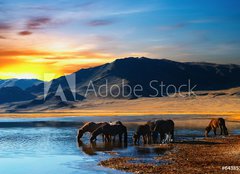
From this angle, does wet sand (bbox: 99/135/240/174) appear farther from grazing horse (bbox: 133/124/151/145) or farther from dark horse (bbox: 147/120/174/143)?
dark horse (bbox: 147/120/174/143)

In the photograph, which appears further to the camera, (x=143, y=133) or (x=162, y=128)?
(x=162, y=128)

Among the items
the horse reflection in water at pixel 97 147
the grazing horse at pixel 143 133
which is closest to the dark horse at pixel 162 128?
the grazing horse at pixel 143 133

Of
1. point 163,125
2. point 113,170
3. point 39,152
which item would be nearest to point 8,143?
point 39,152

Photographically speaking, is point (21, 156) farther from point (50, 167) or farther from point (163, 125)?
point (163, 125)

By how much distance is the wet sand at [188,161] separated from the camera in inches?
775

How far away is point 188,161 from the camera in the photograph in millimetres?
22234

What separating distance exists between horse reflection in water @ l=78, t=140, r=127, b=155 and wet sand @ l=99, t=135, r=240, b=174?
3.58m

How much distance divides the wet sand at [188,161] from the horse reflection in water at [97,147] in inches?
141

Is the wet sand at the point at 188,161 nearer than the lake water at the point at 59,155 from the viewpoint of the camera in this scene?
Yes

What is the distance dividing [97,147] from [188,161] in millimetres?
9913

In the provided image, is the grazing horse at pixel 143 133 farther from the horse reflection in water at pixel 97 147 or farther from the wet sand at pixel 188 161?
the wet sand at pixel 188 161

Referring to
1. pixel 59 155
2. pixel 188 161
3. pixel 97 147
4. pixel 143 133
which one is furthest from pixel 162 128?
pixel 188 161

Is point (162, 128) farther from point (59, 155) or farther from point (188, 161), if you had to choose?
point (188, 161)

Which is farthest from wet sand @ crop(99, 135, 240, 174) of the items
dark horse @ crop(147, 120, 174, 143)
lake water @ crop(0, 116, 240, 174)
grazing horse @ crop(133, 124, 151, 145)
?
dark horse @ crop(147, 120, 174, 143)
